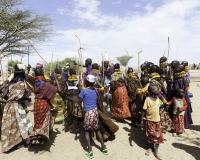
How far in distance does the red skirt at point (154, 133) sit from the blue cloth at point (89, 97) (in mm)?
1417

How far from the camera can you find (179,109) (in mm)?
5043

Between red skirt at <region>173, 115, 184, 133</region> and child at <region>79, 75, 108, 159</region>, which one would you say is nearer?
child at <region>79, 75, 108, 159</region>

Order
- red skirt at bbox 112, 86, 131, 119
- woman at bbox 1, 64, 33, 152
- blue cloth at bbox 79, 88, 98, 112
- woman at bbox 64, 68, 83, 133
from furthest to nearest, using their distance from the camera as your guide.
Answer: red skirt at bbox 112, 86, 131, 119 < woman at bbox 64, 68, 83, 133 < woman at bbox 1, 64, 33, 152 < blue cloth at bbox 79, 88, 98, 112

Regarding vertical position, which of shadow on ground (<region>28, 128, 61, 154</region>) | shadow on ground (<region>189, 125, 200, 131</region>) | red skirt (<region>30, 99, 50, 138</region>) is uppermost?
red skirt (<region>30, 99, 50, 138</region>)

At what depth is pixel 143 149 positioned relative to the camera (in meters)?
4.54

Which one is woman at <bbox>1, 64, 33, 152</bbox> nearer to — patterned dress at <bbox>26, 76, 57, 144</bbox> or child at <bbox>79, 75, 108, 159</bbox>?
patterned dress at <bbox>26, 76, 57, 144</bbox>

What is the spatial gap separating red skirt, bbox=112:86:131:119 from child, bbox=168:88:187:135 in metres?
1.54

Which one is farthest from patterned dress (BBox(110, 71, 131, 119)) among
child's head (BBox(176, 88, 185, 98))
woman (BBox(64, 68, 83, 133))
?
child's head (BBox(176, 88, 185, 98))

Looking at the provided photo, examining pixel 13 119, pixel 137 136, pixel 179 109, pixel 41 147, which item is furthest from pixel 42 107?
pixel 179 109

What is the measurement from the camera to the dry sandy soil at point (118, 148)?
4.27 m

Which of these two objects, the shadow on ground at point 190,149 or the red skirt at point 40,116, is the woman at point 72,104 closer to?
the red skirt at point 40,116

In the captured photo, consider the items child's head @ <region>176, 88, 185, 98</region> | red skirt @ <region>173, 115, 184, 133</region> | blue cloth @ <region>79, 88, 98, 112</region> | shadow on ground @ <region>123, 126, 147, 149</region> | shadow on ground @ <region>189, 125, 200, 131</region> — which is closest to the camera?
blue cloth @ <region>79, 88, 98, 112</region>

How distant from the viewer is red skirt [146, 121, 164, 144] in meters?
4.18

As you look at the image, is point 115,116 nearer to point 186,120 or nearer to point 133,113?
point 133,113
